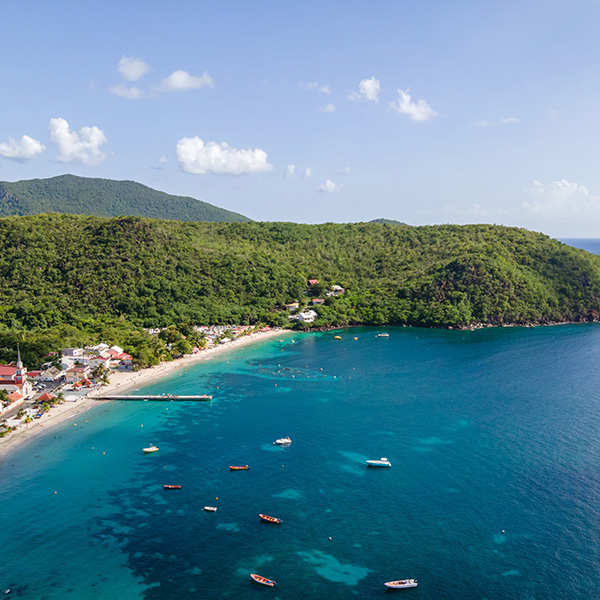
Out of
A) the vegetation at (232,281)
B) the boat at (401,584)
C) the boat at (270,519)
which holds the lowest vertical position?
the boat at (401,584)

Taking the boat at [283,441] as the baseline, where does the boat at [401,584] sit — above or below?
below

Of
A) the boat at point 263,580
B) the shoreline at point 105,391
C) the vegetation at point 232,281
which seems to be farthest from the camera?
the vegetation at point 232,281

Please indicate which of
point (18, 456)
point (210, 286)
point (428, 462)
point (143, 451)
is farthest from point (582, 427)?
point (210, 286)

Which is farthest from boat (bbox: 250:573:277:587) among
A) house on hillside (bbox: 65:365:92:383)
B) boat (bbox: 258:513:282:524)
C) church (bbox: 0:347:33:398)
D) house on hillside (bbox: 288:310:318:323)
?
house on hillside (bbox: 288:310:318:323)

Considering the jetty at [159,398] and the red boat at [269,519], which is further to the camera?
the jetty at [159,398]

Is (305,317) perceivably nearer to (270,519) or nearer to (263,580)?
(270,519)

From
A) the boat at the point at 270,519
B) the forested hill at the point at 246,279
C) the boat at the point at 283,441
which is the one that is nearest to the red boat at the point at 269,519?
the boat at the point at 270,519

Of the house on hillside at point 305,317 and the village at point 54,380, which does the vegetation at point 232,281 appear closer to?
the house on hillside at point 305,317

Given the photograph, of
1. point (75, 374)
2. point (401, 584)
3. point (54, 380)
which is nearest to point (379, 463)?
point (401, 584)
